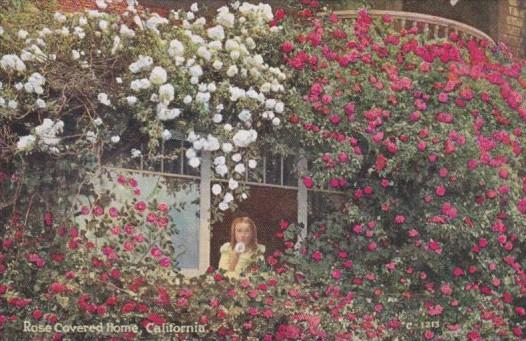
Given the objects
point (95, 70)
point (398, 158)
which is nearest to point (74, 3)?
point (95, 70)

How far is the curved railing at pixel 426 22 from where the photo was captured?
454 inches

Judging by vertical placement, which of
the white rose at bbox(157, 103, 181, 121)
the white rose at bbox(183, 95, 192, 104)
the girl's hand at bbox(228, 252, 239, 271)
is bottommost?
the girl's hand at bbox(228, 252, 239, 271)

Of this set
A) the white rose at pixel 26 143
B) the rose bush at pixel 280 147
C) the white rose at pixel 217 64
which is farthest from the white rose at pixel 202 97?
the white rose at pixel 26 143

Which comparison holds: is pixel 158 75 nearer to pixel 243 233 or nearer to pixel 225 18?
pixel 225 18

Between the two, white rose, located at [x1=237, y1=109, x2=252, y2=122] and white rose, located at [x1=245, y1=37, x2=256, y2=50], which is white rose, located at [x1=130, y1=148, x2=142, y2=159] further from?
white rose, located at [x1=245, y1=37, x2=256, y2=50]

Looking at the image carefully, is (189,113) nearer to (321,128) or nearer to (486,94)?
(321,128)

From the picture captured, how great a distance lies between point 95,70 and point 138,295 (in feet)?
6.67

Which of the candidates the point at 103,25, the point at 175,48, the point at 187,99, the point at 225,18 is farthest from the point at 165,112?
the point at 225,18

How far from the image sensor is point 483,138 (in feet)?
31.3

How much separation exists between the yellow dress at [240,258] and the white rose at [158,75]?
2137mm

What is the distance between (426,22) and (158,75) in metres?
4.77

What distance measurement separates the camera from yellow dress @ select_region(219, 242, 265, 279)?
9.68 meters

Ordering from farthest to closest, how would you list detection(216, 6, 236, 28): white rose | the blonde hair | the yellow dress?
the blonde hair, the yellow dress, detection(216, 6, 236, 28): white rose

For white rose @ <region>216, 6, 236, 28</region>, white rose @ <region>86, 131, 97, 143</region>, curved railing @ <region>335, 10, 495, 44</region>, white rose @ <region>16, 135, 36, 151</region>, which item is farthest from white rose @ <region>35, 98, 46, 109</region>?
curved railing @ <region>335, 10, 495, 44</region>
